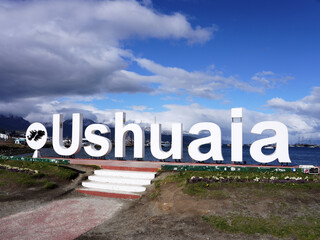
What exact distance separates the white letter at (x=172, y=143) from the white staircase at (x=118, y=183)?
15.6 feet

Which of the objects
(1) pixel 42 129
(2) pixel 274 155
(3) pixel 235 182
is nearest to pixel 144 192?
(3) pixel 235 182

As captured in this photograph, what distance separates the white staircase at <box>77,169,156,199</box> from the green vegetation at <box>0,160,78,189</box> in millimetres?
2557

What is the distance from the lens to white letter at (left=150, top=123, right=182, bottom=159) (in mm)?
27688

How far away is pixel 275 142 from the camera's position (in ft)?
83.3

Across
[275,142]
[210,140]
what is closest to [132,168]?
[210,140]

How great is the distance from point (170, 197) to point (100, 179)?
881cm

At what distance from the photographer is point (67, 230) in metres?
12.6

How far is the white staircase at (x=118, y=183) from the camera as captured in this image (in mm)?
19406

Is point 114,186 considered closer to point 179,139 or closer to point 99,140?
point 179,139

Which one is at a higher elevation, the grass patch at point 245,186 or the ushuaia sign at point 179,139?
the ushuaia sign at point 179,139

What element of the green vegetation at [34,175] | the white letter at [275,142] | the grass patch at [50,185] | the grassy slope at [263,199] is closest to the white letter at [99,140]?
the green vegetation at [34,175]

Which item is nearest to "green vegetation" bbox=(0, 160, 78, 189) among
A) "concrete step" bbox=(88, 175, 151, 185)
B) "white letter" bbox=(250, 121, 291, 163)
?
"concrete step" bbox=(88, 175, 151, 185)

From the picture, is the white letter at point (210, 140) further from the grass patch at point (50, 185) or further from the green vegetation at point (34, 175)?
the grass patch at point (50, 185)

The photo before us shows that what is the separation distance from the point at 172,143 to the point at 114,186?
9.51 meters
